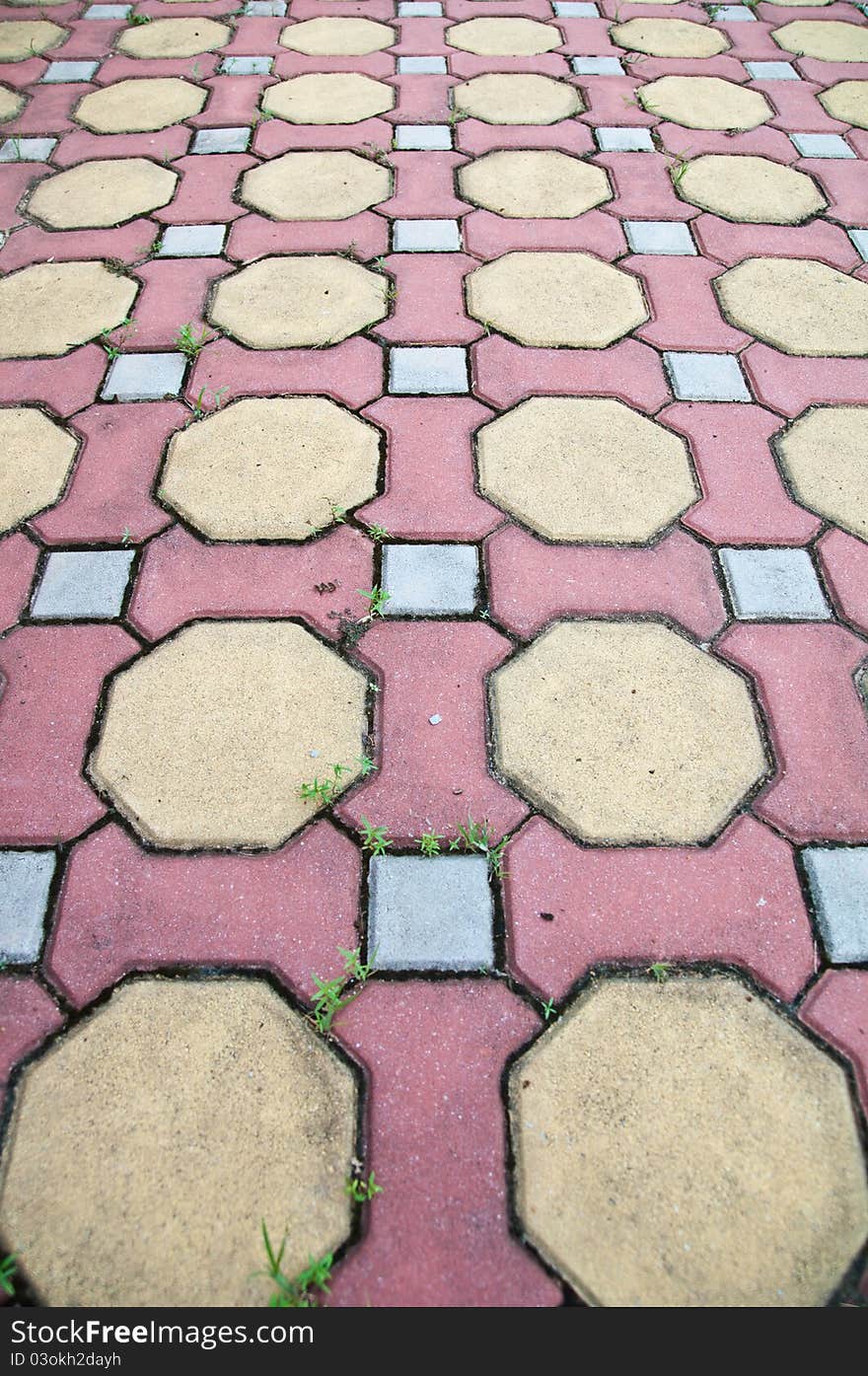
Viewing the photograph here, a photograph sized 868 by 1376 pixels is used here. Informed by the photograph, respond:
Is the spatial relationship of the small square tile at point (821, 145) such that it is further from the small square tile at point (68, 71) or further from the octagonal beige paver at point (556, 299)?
the small square tile at point (68, 71)

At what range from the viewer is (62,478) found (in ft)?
6.88

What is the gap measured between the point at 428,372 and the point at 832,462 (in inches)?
39.6

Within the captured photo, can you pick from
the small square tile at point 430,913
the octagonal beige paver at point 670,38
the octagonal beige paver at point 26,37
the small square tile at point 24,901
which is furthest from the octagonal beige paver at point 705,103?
the small square tile at point 24,901

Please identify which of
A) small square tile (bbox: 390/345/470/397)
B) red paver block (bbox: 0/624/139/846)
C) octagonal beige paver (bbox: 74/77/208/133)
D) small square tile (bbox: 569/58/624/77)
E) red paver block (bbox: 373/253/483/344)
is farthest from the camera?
small square tile (bbox: 569/58/624/77)

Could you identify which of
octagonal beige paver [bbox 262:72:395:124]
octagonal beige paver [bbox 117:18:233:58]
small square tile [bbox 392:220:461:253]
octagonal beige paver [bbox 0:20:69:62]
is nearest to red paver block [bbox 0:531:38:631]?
small square tile [bbox 392:220:461:253]

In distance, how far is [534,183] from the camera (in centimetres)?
296

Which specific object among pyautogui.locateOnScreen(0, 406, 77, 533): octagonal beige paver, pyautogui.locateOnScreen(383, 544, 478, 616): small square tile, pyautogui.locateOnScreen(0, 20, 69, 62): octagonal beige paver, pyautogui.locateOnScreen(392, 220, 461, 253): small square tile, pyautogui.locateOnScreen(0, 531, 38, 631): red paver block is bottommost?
pyautogui.locateOnScreen(0, 531, 38, 631): red paver block

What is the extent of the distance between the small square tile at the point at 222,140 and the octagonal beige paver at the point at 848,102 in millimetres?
2136

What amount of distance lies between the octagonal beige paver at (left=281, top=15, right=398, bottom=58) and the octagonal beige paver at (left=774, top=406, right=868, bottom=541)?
2.60 meters

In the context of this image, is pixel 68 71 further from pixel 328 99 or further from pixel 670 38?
pixel 670 38

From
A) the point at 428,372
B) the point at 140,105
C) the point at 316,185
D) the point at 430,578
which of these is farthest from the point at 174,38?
the point at 430,578

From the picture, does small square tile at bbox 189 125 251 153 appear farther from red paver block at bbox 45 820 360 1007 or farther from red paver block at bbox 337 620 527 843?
red paver block at bbox 45 820 360 1007

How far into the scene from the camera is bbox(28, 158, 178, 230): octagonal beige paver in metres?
2.86
